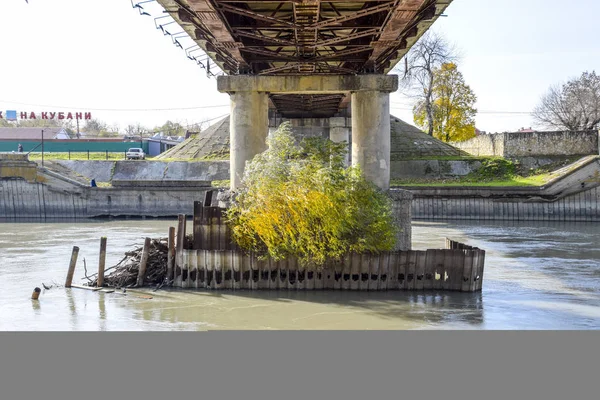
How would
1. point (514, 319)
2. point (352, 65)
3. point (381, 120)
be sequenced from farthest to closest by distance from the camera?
point (352, 65) → point (381, 120) → point (514, 319)

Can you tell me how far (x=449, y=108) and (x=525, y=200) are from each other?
2426cm

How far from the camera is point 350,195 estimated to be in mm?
18531

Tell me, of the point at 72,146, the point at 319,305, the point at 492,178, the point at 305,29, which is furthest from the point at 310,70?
the point at 72,146

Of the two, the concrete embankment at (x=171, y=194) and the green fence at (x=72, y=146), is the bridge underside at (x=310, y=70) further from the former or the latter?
the green fence at (x=72, y=146)

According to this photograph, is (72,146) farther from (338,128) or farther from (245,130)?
(245,130)

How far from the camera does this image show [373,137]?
2219 centimetres

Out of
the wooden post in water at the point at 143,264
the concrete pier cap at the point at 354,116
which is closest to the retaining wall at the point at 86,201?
the concrete pier cap at the point at 354,116

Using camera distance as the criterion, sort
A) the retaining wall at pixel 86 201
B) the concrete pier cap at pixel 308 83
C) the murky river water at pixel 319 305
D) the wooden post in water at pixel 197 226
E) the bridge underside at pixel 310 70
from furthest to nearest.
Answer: the retaining wall at pixel 86 201, the concrete pier cap at pixel 308 83, the wooden post in water at pixel 197 226, the bridge underside at pixel 310 70, the murky river water at pixel 319 305

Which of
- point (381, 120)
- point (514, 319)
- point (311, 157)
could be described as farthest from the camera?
point (381, 120)

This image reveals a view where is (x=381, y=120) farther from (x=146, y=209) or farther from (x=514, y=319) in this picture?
(x=146, y=209)

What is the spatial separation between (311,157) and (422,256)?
404 centimetres

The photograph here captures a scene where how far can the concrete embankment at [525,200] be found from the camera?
4456 centimetres

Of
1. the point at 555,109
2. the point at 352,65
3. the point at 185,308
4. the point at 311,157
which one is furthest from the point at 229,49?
the point at 555,109

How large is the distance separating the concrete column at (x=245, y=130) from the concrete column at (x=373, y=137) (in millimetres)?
3099
